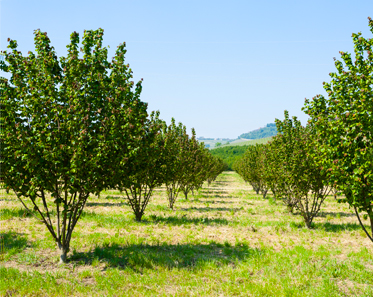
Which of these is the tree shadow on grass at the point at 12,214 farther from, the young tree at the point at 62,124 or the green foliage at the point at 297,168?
the green foliage at the point at 297,168

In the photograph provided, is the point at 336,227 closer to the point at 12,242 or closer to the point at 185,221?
the point at 185,221

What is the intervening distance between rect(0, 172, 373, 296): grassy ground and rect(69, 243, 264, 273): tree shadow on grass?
30mm

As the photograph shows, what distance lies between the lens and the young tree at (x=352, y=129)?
21.9ft

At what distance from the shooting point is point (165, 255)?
884cm

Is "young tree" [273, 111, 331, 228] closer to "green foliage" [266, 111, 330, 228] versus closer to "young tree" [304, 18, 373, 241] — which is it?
"green foliage" [266, 111, 330, 228]

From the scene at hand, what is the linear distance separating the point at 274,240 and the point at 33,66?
1060 centimetres

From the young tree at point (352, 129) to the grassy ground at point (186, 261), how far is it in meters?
2.14

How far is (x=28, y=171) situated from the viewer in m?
7.43

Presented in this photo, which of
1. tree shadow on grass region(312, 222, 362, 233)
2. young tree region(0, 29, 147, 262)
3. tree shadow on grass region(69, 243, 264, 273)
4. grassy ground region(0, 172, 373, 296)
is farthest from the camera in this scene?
tree shadow on grass region(312, 222, 362, 233)

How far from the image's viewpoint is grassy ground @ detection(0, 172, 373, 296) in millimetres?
6480

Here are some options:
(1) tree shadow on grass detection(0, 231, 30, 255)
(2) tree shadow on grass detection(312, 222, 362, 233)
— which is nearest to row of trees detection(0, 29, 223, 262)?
(1) tree shadow on grass detection(0, 231, 30, 255)

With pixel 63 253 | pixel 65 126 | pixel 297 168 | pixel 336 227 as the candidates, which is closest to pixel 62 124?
pixel 65 126

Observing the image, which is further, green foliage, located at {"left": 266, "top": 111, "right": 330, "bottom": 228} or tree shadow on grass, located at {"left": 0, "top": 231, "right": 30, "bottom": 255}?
green foliage, located at {"left": 266, "top": 111, "right": 330, "bottom": 228}

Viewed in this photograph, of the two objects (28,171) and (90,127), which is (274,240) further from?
(28,171)
